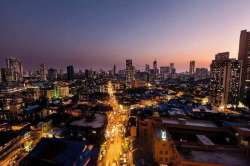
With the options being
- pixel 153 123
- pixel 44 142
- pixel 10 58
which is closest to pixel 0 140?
pixel 44 142

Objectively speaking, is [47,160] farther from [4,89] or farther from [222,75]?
[4,89]

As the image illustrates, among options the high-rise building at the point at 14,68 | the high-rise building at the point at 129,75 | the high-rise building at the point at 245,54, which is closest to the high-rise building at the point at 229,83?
the high-rise building at the point at 245,54

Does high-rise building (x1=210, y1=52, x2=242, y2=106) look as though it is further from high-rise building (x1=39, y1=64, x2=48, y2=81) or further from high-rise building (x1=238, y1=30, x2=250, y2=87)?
high-rise building (x1=39, y1=64, x2=48, y2=81)

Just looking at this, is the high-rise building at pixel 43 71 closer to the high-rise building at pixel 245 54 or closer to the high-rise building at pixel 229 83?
the high-rise building at pixel 229 83

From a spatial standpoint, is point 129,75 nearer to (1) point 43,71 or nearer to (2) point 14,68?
(1) point 43,71

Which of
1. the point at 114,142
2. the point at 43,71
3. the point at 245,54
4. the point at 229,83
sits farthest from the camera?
the point at 43,71

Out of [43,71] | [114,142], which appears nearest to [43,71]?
[43,71]

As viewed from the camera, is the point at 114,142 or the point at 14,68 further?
the point at 14,68

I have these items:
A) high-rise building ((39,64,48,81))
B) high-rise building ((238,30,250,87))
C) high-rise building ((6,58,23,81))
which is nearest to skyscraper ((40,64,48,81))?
high-rise building ((39,64,48,81))
